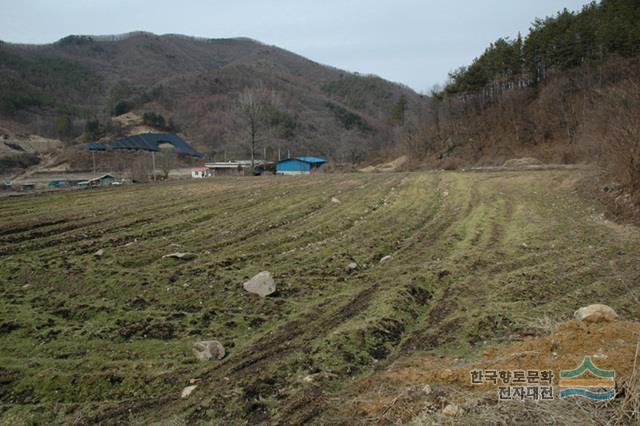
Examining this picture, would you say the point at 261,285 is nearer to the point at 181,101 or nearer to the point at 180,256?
the point at 180,256

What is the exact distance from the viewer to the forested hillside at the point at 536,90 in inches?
A: 1614

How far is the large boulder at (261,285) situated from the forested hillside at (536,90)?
32.0 metres

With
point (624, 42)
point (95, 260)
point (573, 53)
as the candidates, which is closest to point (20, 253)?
point (95, 260)

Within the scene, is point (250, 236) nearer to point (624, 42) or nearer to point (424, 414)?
point (424, 414)

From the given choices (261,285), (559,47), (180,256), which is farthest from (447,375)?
(559,47)

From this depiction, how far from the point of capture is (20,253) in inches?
381

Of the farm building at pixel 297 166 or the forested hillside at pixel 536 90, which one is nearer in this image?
the forested hillside at pixel 536 90

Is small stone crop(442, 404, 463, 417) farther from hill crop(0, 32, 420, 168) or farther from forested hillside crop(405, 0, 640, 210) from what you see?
hill crop(0, 32, 420, 168)
